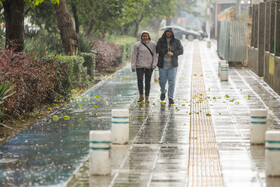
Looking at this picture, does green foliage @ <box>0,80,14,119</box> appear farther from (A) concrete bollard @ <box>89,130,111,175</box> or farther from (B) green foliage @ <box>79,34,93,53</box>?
(B) green foliage @ <box>79,34,93,53</box>

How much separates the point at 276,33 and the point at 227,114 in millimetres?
6431

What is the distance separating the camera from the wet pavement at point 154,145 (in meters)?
7.98

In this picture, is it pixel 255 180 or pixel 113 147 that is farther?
pixel 113 147

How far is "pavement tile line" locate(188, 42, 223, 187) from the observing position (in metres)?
7.97

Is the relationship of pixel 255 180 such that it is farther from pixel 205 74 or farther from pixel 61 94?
pixel 205 74

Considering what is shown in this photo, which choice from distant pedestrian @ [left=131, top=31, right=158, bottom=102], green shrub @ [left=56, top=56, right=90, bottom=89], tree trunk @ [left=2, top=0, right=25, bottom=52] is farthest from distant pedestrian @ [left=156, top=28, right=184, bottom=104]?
tree trunk @ [left=2, top=0, right=25, bottom=52]

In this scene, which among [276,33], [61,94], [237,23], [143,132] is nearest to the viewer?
[143,132]

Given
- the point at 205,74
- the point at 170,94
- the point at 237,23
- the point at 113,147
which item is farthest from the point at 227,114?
the point at 237,23

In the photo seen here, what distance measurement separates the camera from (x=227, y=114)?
44.8 ft

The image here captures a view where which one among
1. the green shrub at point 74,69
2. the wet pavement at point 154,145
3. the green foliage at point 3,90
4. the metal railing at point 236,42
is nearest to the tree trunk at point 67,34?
the green shrub at point 74,69

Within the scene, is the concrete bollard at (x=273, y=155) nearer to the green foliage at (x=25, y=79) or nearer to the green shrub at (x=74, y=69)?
the green foliage at (x=25, y=79)

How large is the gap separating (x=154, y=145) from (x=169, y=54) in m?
5.18

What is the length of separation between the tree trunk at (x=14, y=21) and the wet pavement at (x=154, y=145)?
209 cm

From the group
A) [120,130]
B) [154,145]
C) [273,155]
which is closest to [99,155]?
[273,155]
